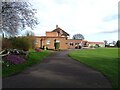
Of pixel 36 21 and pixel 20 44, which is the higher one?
pixel 36 21

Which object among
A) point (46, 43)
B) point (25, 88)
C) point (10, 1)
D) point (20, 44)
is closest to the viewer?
point (25, 88)

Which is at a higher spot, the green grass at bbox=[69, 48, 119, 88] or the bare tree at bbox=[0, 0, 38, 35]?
the bare tree at bbox=[0, 0, 38, 35]

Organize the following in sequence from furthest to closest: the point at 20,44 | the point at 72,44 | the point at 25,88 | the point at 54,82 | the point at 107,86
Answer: the point at 72,44, the point at 20,44, the point at 54,82, the point at 107,86, the point at 25,88

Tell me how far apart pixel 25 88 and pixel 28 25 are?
15.5 metres

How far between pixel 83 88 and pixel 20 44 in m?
25.8

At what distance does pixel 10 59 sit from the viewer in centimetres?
2002

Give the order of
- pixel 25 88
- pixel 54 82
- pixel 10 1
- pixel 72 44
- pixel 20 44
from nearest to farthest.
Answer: pixel 25 88
pixel 54 82
pixel 10 1
pixel 20 44
pixel 72 44

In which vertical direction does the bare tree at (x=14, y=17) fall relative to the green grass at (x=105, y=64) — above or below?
above

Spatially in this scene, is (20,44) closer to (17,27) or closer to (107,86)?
(17,27)

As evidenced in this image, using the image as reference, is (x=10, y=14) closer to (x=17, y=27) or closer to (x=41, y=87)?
(x=17, y=27)

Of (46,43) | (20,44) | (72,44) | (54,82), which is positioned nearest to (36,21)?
(20,44)

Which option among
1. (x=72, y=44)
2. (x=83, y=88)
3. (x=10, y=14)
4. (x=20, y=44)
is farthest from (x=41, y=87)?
(x=72, y=44)

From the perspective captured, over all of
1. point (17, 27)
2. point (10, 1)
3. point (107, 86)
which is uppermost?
point (10, 1)

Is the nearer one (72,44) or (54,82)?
(54,82)
